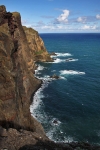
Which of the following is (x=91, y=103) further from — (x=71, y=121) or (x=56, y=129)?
(x=56, y=129)

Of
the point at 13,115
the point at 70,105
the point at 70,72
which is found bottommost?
the point at 70,105

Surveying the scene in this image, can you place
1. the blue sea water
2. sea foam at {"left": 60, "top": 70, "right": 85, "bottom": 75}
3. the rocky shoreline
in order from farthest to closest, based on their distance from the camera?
sea foam at {"left": 60, "top": 70, "right": 85, "bottom": 75}, the blue sea water, the rocky shoreline

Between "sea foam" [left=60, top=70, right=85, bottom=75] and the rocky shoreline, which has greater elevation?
the rocky shoreline

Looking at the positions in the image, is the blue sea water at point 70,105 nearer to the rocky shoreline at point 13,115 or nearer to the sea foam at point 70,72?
the sea foam at point 70,72

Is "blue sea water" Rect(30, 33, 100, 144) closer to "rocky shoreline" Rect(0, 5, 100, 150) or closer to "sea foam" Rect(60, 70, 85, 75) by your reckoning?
"sea foam" Rect(60, 70, 85, 75)

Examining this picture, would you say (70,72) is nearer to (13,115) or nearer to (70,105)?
(70,105)

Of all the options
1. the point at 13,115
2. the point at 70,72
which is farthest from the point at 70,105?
the point at 70,72

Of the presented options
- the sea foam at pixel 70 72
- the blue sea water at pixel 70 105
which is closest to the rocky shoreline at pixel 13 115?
the blue sea water at pixel 70 105

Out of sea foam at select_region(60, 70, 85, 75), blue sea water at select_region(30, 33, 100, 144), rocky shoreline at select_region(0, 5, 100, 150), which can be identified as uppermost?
rocky shoreline at select_region(0, 5, 100, 150)

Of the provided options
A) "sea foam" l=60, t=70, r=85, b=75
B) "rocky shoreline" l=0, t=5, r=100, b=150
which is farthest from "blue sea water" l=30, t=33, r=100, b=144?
"rocky shoreline" l=0, t=5, r=100, b=150

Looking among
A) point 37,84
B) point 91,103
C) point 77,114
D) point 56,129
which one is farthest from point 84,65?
point 56,129

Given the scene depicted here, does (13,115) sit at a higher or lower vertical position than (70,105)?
higher

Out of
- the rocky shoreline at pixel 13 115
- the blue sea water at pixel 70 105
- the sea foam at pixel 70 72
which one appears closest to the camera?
the rocky shoreline at pixel 13 115
